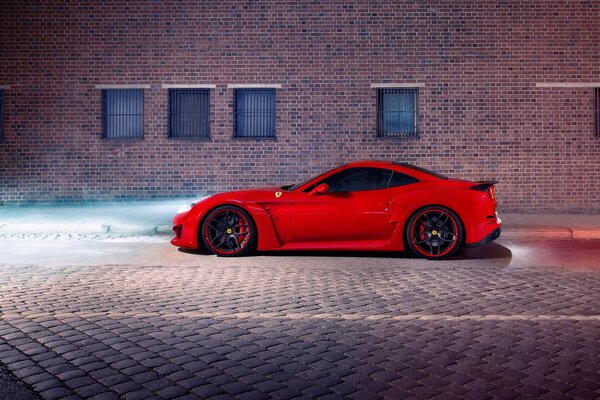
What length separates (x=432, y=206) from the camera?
389 inches

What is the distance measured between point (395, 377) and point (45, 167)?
572 inches

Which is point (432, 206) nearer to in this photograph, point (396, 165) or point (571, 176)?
point (396, 165)

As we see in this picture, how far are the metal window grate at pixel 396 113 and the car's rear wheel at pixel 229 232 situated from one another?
7.71 meters

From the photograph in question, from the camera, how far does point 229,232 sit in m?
10.2

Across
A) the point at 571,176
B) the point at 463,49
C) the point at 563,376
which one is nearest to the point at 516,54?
the point at 463,49

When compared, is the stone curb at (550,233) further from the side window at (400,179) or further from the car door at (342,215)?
the car door at (342,215)

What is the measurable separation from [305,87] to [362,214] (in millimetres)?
7723

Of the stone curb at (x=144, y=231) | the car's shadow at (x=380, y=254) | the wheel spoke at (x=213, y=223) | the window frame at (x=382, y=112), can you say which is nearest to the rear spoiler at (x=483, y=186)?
the car's shadow at (x=380, y=254)

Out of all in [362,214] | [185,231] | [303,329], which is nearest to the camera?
[303,329]

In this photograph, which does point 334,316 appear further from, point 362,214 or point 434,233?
point 434,233

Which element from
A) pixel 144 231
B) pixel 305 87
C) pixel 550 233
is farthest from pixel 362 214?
pixel 305 87

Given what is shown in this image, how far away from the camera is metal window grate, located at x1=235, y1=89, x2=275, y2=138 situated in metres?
17.3

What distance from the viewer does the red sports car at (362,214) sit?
9875mm

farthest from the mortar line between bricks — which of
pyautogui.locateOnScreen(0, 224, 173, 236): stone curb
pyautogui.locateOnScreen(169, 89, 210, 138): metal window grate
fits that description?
pyautogui.locateOnScreen(169, 89, 210, 138): metal window grate
